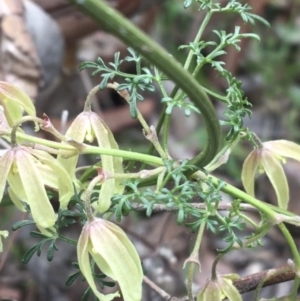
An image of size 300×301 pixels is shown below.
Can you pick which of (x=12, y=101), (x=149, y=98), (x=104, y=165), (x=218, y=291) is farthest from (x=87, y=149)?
(x=149, y=98)

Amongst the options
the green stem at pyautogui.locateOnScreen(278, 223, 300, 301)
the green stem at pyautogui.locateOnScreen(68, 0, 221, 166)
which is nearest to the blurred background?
the green stem at pyautogui.locateOnScreen(278, 223, 300, 301)

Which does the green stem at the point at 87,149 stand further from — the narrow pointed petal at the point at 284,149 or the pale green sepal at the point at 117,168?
the narrow pointed petal at the point at 284,149

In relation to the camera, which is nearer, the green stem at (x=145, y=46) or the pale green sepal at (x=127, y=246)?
the green stem at (x=145, y=46)

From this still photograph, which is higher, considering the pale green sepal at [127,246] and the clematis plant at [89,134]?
the clematis plant at [89,134]

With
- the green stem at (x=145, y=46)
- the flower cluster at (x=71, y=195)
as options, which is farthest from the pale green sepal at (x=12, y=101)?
the green stem at (x=145, y=46)

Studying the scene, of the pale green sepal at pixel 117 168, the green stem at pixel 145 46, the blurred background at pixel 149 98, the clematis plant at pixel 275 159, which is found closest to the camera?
the green stem at pixel 145 46

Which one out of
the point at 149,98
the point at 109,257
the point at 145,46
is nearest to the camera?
the point at 145,46

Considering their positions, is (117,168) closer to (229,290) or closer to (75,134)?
→ (75,134)
